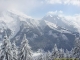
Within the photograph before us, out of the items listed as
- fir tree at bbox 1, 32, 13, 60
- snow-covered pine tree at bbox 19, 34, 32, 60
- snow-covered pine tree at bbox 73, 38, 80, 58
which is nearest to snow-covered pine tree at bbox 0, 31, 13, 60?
fir tree at bbox 1, 32, 13, 60

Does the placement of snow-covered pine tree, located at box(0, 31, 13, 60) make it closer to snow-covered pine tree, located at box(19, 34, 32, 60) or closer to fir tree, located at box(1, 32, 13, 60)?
fir tree, located at box(1, 32, 13, 60)

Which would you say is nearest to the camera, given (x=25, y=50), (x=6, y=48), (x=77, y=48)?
(x=6, y=48)

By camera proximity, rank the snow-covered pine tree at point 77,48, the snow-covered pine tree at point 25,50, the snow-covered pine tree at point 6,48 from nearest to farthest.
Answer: the snow-covered pine tree at point 6,48 → the snow-covered pine tree at point 25,50 → the snow-covered pine tree at point 77,48

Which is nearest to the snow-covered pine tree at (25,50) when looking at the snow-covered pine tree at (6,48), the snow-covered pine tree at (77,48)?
the snow-covered pine tree at (6,48)

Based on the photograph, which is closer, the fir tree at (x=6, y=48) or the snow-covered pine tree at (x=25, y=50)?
the fir tree at (x=6, y=48)

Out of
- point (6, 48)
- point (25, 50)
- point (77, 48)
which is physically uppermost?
point (6, 48)

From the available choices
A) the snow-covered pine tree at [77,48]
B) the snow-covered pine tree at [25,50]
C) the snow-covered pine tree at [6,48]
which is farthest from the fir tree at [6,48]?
the snow-covered pine tree at [77,48]

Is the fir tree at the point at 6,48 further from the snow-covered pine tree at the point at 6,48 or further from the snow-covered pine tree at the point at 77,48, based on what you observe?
the snow-covered pine tree at the point at 77,48

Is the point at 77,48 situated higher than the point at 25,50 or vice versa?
the point at 77,48

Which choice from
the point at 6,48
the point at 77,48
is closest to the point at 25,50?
the point at 6,48

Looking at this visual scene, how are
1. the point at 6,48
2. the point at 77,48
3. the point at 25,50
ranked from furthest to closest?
the point at 77,48, the point at 25,50, the point at 6,48

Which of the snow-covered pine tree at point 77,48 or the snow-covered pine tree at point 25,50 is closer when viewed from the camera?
the snow-covered pine tree at point 25,50

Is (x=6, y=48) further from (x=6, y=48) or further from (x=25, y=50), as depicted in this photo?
(x=25, y=50)

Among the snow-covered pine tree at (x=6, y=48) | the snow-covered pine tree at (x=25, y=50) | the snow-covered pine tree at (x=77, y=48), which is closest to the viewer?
the snow-covered pine tree at (x=6, y=48)
